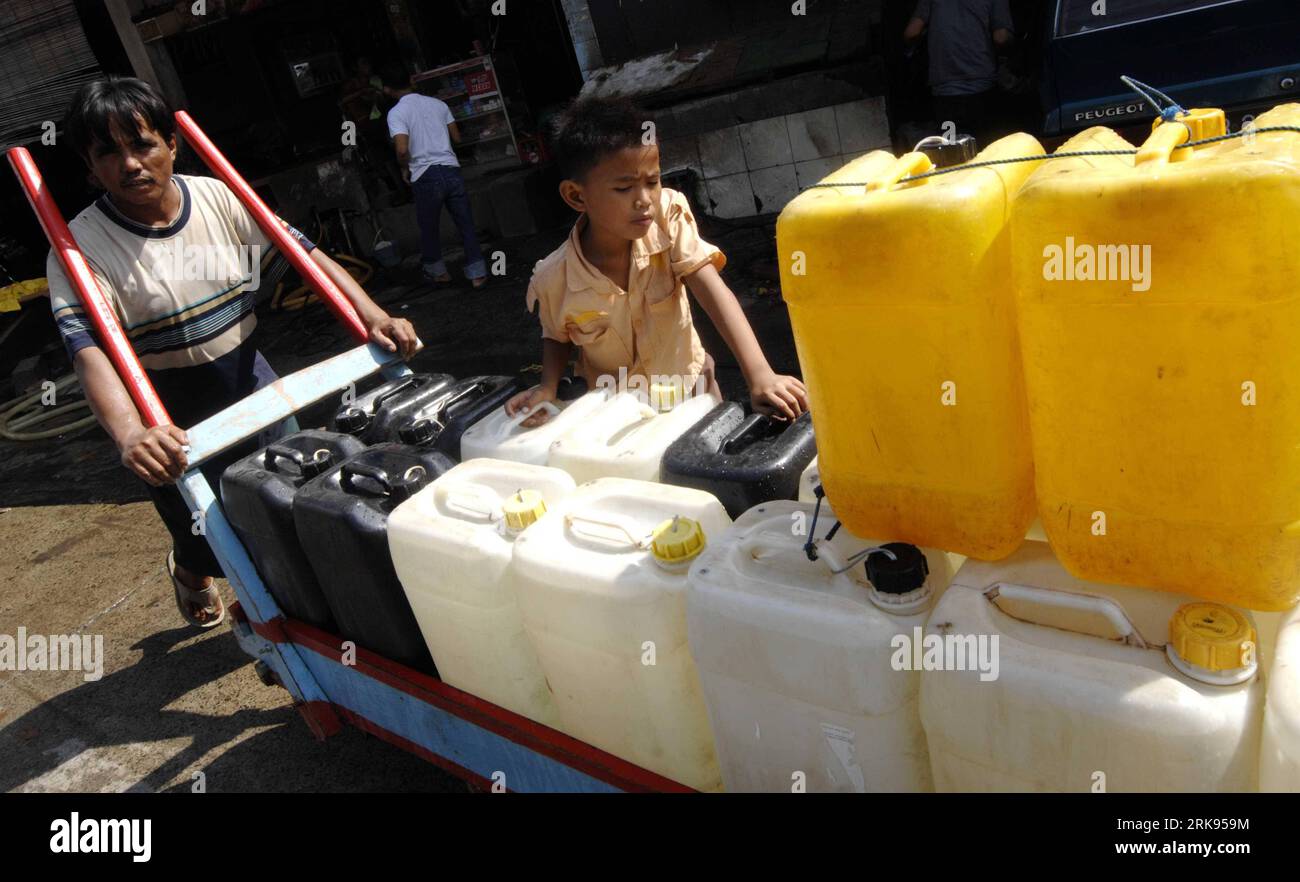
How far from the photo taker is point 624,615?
148 centimetres

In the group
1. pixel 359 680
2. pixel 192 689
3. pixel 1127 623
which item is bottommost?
pixel 192 689

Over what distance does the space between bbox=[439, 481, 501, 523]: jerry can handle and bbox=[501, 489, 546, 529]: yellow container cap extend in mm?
48

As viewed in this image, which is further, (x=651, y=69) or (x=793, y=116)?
(x=651, y=69)

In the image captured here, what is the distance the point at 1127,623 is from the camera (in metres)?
1.08

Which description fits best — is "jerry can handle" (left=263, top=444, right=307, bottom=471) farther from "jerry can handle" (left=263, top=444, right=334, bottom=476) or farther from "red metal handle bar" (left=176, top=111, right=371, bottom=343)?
"red metal handle bar" (left=176, top=111, right=371, bottom=343)

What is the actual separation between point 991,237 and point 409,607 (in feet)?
4.86

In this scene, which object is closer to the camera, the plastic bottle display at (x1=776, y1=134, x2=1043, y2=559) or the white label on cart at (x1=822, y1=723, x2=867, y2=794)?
the plastic bottle display at (x1=776, y1=134, x2=1043, y2=559)

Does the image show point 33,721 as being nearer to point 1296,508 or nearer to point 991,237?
point 991,237

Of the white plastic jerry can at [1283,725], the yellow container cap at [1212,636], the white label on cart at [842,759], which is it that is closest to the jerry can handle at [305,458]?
the white label on cart at [842,759]

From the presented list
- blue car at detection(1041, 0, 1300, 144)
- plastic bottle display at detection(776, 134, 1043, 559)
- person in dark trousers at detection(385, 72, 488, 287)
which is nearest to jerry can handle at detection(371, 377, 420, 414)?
plastic bottle display at detection(776, 134, 1043, 559)

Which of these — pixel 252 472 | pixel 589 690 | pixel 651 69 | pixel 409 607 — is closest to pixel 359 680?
pixel 409 607

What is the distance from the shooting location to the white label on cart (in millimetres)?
1294

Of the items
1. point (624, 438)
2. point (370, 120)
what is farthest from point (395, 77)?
point (624, 438)

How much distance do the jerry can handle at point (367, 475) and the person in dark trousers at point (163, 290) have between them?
0.46 m
